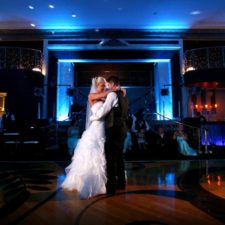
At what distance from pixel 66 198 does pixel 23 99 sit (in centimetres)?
927

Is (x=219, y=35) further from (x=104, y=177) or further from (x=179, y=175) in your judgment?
(x=104, y=177)

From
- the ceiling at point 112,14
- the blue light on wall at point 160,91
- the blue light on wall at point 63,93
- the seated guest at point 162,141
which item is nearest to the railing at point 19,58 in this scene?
the ceiling at point 112,14

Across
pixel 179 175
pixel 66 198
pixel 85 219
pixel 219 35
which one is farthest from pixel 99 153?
pixel 219 35

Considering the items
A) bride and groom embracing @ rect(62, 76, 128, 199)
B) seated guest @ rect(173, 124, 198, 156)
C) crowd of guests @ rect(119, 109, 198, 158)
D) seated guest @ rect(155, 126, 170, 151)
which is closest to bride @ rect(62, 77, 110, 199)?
bride and groom embracing @ rect(62, 76, 128, 199)

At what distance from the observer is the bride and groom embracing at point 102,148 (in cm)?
323

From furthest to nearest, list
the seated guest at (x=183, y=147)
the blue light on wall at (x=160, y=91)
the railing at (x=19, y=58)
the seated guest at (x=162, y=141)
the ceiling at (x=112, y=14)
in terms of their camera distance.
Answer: the blue light on wall at (x=160, y=91)
the railing at (x=19, y=58)
the ceiling at (x=112, y=14)
the seated guest at (x=162, y=141)
the seated guest at (x=183, y=147)

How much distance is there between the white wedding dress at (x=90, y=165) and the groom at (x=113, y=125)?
0.09 meters

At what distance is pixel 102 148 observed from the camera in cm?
341

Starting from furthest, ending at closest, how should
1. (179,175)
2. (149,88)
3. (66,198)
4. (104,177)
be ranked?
(149,88)
(179,175)
(104,177)
(66,198)

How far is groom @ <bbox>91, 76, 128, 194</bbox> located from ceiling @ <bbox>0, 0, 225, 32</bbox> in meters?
7.86

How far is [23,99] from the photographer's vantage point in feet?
37.8

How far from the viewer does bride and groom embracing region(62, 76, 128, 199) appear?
127 inches

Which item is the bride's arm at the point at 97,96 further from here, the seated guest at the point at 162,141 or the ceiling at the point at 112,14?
the ceiling at the point at 112,14

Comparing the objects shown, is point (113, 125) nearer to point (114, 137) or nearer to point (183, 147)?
point (114, 137)
